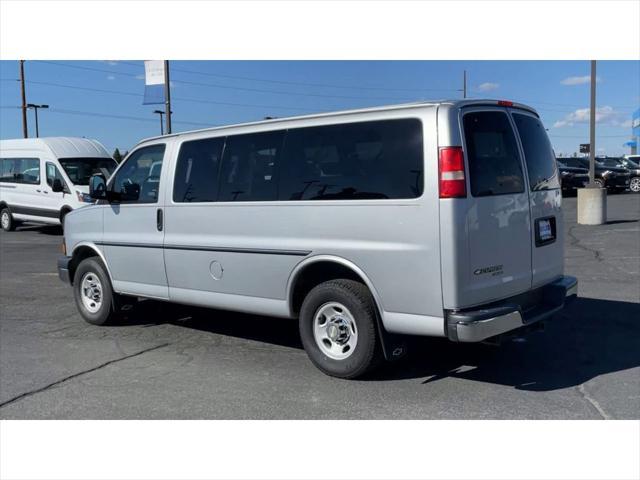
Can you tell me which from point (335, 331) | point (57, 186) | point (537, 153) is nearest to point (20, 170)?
point (57, 186)

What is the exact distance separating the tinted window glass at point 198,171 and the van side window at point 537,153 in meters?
2.77

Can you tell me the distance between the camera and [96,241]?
24.9 feet

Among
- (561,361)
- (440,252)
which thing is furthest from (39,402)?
(561,361)

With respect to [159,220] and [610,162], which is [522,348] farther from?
[610,162]

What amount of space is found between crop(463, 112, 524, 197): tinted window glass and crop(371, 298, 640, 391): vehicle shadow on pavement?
5.04 feet

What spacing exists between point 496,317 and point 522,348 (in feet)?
5.51

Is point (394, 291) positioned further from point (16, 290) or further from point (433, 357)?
point (16, 290)


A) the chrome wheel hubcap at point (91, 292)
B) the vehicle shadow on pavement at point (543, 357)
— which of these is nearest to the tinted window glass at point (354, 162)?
the vehicle shadow on pavement at point (543, 357)

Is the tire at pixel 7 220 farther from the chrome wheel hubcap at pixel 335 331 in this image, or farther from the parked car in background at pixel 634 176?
the parked car in background at pixel 634 176

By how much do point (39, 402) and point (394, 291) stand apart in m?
2.86

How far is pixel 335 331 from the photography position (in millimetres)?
5461

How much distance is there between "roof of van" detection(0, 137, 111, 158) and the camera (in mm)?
19172

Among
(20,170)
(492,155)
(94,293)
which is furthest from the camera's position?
(20,170)

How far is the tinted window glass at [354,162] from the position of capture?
195 inches
